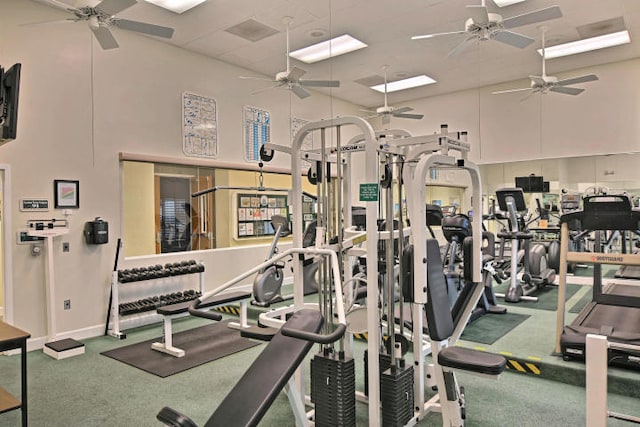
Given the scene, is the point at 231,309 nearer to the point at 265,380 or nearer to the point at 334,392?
the point at 334,392

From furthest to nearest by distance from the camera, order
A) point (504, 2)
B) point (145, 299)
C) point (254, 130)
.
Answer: point (254, 130), point (145, 299), point (504, 2)

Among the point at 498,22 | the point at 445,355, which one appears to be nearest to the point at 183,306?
the point at 445,355

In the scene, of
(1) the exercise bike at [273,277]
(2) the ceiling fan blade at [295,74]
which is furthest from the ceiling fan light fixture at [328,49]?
(1) the exercise bike at [273,277]

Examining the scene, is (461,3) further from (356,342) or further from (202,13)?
(356,342)

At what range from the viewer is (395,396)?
2879 millimetres

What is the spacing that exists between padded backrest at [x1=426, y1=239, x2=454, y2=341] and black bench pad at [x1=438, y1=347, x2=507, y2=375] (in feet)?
0.46

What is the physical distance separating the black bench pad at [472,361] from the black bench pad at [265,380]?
81 cm

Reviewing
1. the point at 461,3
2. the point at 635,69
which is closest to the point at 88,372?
the point at 461,3

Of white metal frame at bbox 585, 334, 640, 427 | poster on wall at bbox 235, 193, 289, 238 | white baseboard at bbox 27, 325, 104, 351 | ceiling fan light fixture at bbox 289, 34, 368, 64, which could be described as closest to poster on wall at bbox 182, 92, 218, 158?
poster on wall at bbox 235, 193, 289, 238

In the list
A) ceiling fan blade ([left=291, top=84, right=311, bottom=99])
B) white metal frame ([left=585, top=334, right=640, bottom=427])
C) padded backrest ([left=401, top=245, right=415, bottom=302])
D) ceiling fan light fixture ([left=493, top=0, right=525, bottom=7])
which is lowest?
white metal frame ([left=585, top=334, right=640, bottom=427])

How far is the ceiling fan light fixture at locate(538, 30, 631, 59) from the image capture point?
6543 millimetres

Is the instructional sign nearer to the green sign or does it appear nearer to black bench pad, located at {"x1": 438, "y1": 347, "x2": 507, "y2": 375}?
the green sign

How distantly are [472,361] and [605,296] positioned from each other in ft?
10.1

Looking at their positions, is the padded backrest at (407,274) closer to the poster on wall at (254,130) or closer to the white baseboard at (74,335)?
the white baseboard at (74,335)
